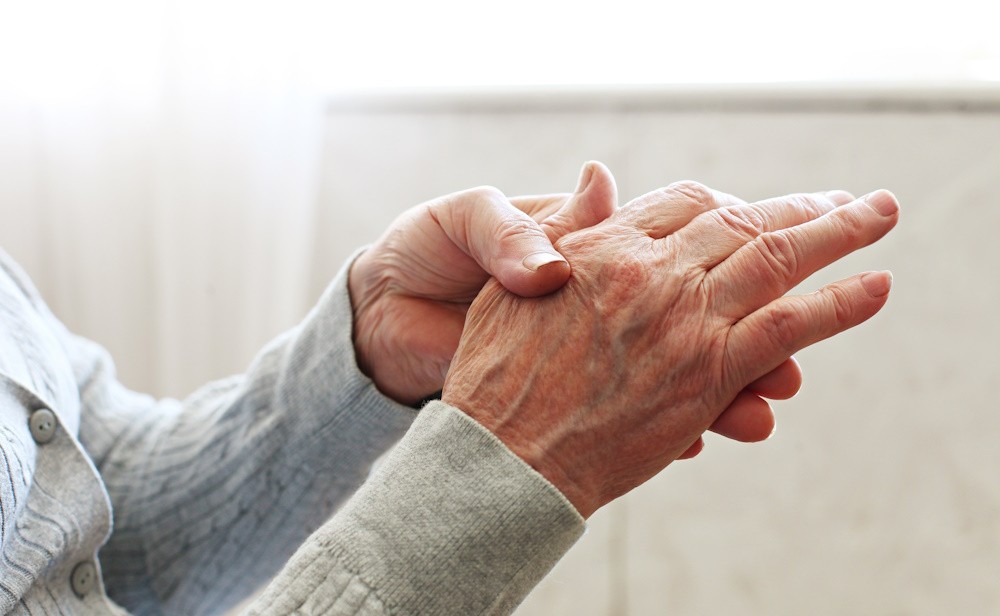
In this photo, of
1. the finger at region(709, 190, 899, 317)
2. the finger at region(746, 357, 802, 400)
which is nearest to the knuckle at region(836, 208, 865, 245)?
the finger at region(709, 190, 899, 317)

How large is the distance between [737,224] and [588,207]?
135mm

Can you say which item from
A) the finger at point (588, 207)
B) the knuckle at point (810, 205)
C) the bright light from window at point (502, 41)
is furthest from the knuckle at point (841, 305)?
the bright light from window at point (502, 41)

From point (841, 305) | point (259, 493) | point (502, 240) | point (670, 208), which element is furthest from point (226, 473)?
point (841, 305)

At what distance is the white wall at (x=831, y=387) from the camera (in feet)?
3.52

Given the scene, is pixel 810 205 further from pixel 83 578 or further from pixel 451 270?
pixel 83 578

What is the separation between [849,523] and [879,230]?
60 centimetres

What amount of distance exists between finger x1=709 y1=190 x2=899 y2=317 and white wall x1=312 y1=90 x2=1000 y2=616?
0.43 m

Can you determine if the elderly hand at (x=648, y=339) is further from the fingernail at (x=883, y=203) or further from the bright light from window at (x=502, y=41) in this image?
the bright light from window at (x=502, y=41)

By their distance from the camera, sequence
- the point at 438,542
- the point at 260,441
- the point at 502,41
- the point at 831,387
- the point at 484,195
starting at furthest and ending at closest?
1. the point at 502,41
2. the point at 831,387
3. the point at 260,441
4. the point at 484,195
5. the point at 438,542

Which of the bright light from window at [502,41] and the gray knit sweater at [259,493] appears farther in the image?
the bright light from window at [502,41]

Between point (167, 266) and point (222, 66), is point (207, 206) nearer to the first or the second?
point (167, 266)

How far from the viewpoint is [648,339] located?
0.66 meters

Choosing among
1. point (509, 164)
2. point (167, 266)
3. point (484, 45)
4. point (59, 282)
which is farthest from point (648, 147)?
point (59, 282)

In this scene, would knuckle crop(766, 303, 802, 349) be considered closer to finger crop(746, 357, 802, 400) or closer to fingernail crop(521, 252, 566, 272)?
finger crop(746, 357, 802, 400)
